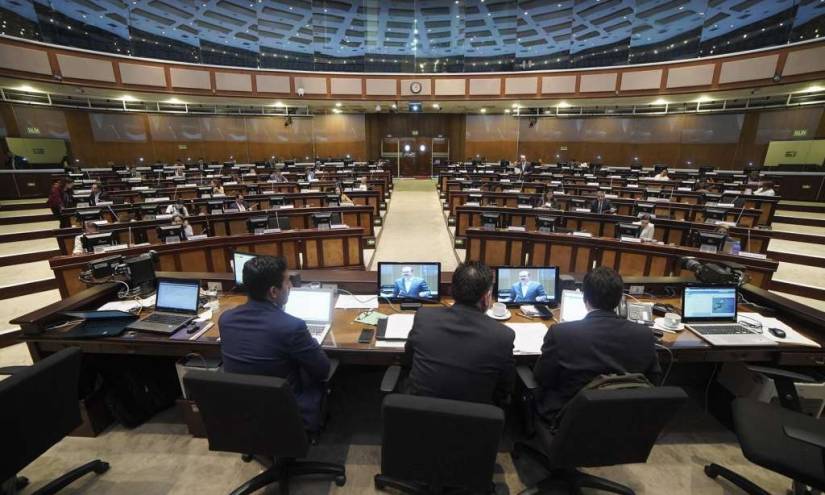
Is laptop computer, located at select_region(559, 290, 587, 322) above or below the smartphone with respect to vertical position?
above

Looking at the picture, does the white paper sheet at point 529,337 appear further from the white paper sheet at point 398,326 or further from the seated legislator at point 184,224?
the seated legislator at point 184,224

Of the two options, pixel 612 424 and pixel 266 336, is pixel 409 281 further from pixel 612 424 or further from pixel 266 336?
pixel 612 424

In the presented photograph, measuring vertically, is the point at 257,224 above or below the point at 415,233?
above

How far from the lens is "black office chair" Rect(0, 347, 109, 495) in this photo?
5.15 feet

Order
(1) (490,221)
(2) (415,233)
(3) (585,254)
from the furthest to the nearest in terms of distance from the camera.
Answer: (2) (415,233)
(1) (490,221)
(3) (585,254)

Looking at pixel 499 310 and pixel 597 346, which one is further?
pixel 499 310

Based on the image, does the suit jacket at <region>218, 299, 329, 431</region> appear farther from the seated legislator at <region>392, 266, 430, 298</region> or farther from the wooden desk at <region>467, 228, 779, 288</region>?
the wooden desk at <region>467, 228, 779, 288</region>

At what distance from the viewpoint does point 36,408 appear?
1682 mm

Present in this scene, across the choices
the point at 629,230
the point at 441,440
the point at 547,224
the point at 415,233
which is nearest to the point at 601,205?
the point at 629,230

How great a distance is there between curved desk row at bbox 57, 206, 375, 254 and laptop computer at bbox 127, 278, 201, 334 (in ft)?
8.90

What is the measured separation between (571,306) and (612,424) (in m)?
1.17

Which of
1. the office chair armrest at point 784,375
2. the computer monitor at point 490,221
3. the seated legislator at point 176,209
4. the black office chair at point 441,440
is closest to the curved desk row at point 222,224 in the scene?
the seated legislator at point 176,209

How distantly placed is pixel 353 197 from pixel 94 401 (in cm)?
654

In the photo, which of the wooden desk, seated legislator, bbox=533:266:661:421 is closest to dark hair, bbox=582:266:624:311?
seated legislator, bbox=533:266:661:421
